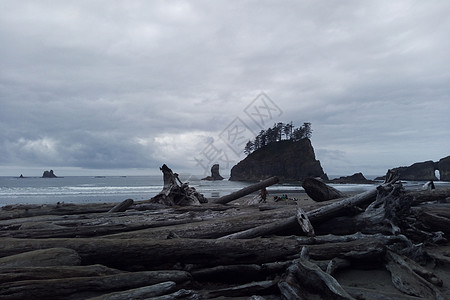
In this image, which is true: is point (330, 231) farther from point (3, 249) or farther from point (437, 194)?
point (3, 249)

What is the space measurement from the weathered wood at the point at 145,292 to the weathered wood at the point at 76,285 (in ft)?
0.70

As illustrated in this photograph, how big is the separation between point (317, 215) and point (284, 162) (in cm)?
8711

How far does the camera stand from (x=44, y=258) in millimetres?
4043

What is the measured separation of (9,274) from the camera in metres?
3.43

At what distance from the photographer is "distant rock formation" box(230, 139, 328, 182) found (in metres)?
89.9

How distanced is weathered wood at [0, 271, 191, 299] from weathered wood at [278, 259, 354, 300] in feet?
4.75

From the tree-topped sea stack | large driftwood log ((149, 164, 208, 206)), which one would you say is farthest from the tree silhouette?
large driftwood log ((149, 164, 208, 206))

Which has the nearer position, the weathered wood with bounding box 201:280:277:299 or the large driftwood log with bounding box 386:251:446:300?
the weathered wood with bounding box 201:280:277:299

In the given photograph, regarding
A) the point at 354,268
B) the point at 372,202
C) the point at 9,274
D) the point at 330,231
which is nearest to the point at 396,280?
the point at 354,268

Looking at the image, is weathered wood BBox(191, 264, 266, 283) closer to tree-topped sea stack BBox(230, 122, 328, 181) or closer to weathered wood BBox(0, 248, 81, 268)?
weathered wood BBox(0, 248, 81, 268)

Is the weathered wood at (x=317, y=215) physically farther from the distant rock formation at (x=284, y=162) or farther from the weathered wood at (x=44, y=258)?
the distant rock formation at (x=284, y=162)

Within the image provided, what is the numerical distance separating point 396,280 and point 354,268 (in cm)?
67

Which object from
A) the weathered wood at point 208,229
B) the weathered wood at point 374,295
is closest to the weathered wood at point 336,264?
the weathered wood at point 374,295

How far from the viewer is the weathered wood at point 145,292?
3352 millimetres
